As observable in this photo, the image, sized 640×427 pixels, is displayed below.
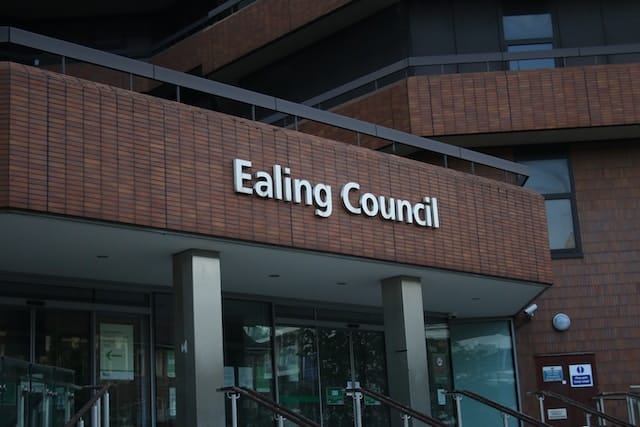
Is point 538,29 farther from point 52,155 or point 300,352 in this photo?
point 52,155

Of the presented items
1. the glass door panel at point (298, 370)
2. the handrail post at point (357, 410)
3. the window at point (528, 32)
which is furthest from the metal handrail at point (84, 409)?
the window at point (528, 32)

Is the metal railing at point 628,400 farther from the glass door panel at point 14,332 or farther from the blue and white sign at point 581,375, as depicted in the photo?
the glass door panel at point 14,332

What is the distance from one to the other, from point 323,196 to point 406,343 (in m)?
3.03

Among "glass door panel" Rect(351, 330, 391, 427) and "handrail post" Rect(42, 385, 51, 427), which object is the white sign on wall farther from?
"glass door panel" Rect(351, 330, 391, 427)

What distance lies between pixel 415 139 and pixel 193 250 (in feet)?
14.4

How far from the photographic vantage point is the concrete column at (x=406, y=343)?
14.0 meters

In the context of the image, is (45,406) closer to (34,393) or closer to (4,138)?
(34,393)

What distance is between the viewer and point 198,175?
11070 millimetres

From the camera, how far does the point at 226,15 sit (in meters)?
20.8

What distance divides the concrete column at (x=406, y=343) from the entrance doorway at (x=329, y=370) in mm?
2471

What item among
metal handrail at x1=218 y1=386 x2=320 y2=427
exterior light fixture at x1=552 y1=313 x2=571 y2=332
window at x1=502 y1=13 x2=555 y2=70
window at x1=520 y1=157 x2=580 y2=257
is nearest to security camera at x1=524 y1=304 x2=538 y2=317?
exterior light fixture at x1=552 y1=313 x2=571 y2=332

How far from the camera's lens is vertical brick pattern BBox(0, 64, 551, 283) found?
32.2 feet

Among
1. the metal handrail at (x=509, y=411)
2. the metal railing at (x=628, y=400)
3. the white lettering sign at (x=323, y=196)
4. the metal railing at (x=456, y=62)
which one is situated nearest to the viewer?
the white lettering sign at (x=323, y=196)

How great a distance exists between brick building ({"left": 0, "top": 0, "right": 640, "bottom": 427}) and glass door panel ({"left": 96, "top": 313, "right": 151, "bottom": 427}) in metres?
0.03
